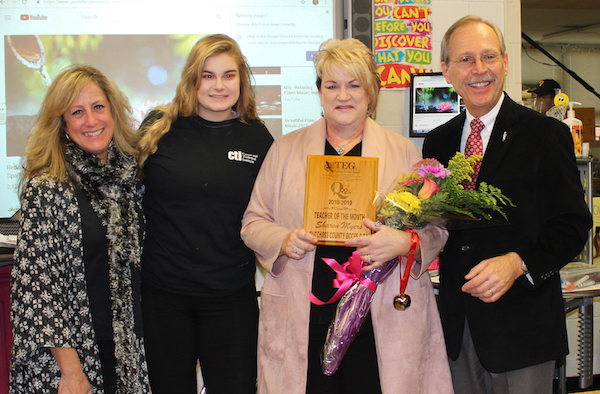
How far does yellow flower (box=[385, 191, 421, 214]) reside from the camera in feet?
4.92

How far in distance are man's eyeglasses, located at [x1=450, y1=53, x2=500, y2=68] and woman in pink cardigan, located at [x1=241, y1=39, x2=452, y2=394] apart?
1.17ft

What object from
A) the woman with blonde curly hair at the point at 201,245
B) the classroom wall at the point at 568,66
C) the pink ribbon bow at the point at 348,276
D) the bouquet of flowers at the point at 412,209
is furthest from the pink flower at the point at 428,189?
the classroom wall at the point at 568,66

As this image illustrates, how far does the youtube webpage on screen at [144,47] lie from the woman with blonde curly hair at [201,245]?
44.9 inches

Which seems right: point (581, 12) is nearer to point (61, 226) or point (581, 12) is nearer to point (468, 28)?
point (468, 28)

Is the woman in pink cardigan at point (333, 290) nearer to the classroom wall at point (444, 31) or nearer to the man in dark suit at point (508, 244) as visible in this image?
the man in dark suit at point (508, 244)

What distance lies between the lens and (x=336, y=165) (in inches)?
→ 65.3

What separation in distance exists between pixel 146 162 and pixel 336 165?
87 centimetres

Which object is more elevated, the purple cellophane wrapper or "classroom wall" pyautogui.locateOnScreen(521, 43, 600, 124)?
"classroom wall" pyautogui.locateOnScreen(521, 43, 600, 124)

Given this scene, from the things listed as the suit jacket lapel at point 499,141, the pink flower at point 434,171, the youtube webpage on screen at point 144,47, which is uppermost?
the youtube webpage on screen at point 144,47

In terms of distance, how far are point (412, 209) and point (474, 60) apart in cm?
71

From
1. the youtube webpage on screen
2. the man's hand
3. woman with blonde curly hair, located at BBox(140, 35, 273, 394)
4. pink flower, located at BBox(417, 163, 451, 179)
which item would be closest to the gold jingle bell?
Result: the man's hand

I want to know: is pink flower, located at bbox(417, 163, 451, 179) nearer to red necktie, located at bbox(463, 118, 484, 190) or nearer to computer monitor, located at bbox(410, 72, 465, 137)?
red necktie, located at bbox(463, 118, 484, 190)

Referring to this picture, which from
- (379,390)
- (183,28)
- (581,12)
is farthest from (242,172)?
(581,12)

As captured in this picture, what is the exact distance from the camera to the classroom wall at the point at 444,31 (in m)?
3.25
